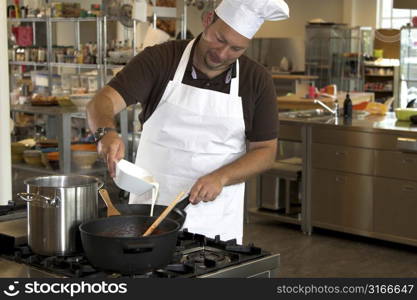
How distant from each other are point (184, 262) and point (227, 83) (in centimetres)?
106

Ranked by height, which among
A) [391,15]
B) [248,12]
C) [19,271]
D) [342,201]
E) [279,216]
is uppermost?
[391,15]

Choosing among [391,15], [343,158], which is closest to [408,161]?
[343,158]

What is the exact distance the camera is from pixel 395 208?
5492mm

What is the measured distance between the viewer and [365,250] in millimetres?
5629

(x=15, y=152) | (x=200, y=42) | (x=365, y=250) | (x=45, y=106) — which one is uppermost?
(x=200, y=42)

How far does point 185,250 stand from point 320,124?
13.1ft

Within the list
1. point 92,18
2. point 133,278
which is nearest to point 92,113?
point 133,278

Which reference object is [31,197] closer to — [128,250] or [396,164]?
[128,250]

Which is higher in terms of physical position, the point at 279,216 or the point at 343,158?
the point at 343,158

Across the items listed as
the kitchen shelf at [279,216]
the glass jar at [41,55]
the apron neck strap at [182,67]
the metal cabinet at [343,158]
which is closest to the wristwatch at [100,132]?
the apron neck strap at [182,67]

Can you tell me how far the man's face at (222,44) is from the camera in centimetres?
261

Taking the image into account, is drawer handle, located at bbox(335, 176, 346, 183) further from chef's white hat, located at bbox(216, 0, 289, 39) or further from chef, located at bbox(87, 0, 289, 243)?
chef's white hat, located at bbox(216, 0, 289, 39)

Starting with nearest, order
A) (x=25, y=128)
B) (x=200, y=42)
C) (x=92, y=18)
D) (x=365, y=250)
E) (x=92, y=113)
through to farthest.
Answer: (x=92, y=113)
(x=200, y=42)
(x=365, y=250)
(x=92, y=18)
(x=25, y=128)

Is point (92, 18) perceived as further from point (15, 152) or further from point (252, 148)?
point (252, 148)
